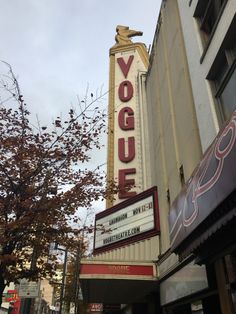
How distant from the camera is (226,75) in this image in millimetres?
8953

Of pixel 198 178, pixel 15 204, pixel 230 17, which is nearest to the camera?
pixel 198 178

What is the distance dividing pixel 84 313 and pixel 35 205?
97.0 ft

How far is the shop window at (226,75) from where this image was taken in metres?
8.68

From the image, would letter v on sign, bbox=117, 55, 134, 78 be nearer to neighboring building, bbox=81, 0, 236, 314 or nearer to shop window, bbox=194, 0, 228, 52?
neighboring building, bbox=81, 0, 236, 314

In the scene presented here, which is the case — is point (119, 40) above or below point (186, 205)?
above

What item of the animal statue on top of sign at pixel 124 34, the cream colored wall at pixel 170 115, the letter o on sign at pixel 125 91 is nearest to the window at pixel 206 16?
the cream colored wall at pixel 170 115

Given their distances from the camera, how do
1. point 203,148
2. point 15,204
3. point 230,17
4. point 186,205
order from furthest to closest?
point 15,204, point 203,148, point 230,17, point 186,205

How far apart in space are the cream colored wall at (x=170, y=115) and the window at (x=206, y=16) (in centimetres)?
125

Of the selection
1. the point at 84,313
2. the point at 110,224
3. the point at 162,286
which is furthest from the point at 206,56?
the point at 84,313

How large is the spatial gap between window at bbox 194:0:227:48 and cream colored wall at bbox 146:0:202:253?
49.2 inches

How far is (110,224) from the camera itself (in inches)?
659

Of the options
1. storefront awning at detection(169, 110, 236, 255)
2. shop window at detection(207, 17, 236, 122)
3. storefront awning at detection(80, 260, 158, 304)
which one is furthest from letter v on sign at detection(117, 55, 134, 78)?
storefront awning at detection(169, 110, 236, 255)

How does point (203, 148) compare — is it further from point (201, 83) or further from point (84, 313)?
point (84, 313)

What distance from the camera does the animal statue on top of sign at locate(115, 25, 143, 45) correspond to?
26.1 metres
